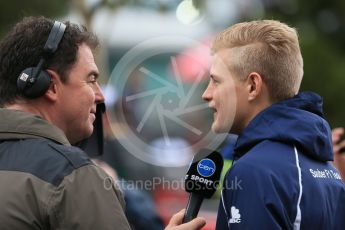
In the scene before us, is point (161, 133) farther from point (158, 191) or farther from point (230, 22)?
point (230, 22)

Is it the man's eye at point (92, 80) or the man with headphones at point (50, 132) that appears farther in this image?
the man's eye at point (92, 80)

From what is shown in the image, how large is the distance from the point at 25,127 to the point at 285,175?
115cm

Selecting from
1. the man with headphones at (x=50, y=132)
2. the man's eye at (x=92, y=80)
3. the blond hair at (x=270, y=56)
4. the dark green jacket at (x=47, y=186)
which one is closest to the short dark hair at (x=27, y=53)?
the man with headphones at (x=50, y=132)

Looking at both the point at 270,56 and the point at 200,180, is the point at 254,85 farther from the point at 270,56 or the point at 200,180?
the point at 200,180

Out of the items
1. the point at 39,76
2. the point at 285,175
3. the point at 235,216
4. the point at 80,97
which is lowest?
the point at 235,216

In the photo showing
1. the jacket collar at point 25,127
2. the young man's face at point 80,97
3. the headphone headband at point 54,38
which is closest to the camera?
Result: the jacket collar at point 25,127

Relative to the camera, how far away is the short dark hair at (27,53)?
3678 mm

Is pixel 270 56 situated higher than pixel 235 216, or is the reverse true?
pixel 270 56

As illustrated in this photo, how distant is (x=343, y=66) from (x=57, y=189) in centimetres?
1365

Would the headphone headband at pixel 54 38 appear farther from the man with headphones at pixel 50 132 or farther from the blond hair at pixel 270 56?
the blond hair at pixel 270 56

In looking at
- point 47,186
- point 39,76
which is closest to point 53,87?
point 39,76

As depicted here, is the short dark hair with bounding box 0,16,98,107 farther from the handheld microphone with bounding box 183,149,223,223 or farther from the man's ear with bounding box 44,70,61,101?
the handheld microphone with bounding box 183,149,223,223

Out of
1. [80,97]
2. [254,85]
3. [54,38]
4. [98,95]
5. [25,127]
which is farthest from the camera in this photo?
[254,85]

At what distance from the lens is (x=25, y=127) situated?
352 centimetres
